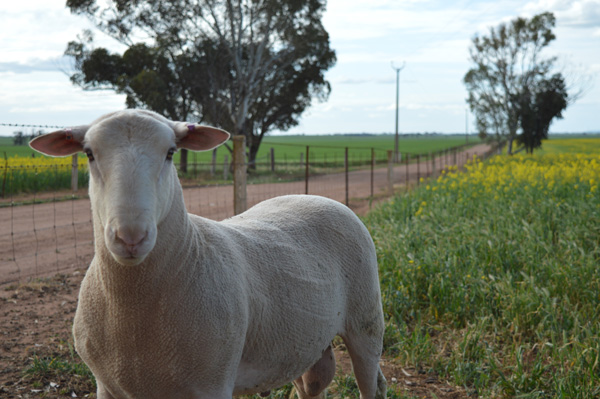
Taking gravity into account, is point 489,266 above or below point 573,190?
below

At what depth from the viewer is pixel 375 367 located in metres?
3.01

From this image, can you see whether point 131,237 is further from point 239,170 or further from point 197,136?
point 239,170

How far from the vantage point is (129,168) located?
5.95ft

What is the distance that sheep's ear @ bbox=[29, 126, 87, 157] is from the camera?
202cm

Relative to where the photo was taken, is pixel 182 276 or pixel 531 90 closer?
pixel 182 276

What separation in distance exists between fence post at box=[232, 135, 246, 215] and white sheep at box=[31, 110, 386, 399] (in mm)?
3489

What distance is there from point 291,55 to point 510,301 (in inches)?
851

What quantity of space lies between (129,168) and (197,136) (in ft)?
1.48

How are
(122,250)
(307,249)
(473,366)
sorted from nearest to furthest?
(122,250) < (307,249) < (473,366)

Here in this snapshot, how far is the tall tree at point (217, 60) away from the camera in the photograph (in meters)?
21.8

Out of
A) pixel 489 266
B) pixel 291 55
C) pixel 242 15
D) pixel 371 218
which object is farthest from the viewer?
pixel 291 55

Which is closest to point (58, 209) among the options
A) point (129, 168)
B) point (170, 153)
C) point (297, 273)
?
point (297, 273)

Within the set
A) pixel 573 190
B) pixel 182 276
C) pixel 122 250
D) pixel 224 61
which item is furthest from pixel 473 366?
pixel 224 61

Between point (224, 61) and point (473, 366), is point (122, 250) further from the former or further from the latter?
point (224, 61)
